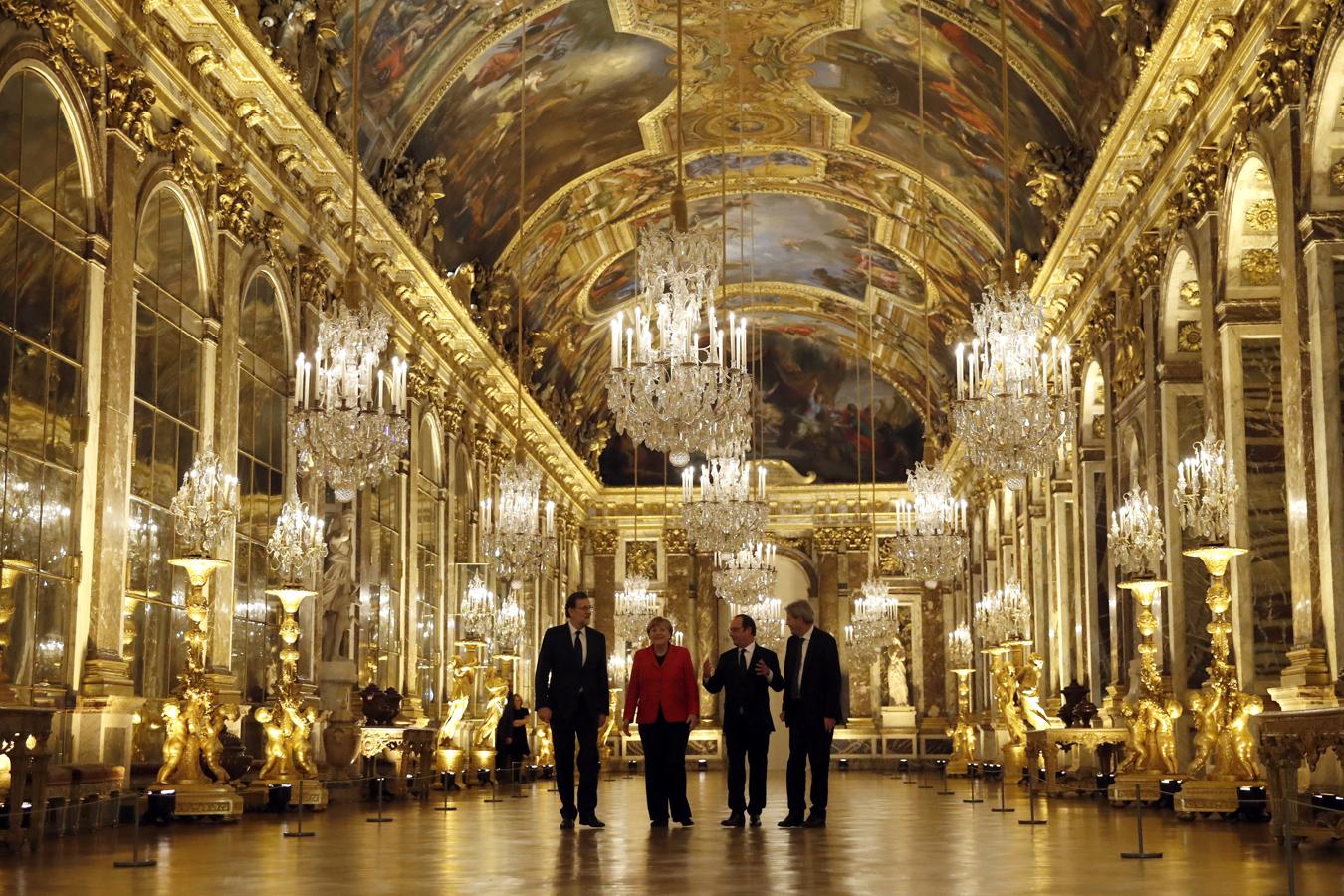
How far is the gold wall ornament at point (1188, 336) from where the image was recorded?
1684cm

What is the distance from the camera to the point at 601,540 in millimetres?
40094

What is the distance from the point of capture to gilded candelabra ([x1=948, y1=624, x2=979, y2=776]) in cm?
2794

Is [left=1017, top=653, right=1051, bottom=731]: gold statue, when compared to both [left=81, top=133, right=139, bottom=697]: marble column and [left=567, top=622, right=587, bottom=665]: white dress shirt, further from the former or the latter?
[left=81, top=133, right=139, bottom=697]: marble column

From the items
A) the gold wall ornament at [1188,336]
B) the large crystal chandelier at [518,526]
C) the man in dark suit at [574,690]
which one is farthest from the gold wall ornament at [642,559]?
the man in dark suit at [574,690]

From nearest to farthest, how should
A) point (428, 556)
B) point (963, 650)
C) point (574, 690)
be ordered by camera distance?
point (574, 690)
point (428, 556)
point (963, 650)

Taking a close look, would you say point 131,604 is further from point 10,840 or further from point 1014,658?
point 1014,658

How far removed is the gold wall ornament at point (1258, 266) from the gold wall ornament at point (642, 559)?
26459 millimetres

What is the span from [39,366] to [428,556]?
1292 cm

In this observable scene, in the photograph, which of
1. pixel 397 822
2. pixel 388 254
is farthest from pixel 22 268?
pixel 388 254

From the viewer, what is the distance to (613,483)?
4053cm

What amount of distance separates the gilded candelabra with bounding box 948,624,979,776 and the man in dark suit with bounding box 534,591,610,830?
1672cm

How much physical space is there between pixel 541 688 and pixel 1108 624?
11557 millimetres

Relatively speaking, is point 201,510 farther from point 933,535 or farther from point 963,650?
point 963,650

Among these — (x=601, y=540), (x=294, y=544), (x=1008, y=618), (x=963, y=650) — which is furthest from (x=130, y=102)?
(x=601, y=540)
